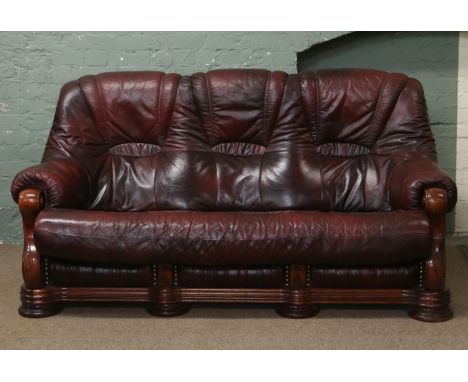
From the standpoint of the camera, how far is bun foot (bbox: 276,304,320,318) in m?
2.91

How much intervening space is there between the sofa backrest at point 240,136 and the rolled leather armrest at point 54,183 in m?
0.22

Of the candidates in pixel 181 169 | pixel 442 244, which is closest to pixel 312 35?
pixel 181 169

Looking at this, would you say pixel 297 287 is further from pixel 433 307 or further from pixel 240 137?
pixel 240 137

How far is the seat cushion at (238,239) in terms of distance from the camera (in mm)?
2797

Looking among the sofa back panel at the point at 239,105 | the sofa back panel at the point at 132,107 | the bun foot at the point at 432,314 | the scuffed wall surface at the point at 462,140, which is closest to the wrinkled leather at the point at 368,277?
the bun foot at the point at 432,314

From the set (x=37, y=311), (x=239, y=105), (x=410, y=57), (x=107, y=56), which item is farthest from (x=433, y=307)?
(x=107, y=56)

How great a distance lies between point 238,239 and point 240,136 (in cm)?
83

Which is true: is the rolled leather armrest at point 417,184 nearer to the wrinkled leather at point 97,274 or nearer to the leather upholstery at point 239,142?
the leather upholstery at point 239,142

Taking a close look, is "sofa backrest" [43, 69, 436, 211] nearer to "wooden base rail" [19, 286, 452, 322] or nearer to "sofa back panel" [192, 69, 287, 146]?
"sofa back panel" [192, 69, 287, 146]

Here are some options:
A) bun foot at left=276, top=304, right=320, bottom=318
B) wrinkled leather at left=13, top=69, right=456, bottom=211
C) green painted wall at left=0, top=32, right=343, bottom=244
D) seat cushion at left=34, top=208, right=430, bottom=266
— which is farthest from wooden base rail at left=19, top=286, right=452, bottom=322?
green painted wall at left=0, top=32, right=343, bottom=244

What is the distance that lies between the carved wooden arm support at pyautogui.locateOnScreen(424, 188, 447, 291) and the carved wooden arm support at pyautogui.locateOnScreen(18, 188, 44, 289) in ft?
5.90

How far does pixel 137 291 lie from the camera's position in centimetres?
296
